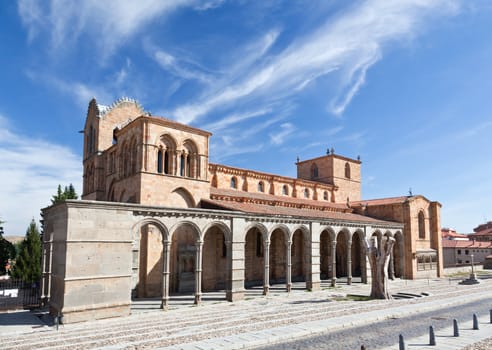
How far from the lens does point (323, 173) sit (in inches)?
Answer: 1820

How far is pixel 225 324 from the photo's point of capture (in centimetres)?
1620

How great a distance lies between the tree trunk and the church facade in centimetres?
112

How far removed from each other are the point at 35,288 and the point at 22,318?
868 cm

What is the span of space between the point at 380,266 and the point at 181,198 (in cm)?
1492

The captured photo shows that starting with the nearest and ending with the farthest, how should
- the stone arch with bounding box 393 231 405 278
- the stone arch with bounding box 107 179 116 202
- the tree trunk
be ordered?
the tree trunk < the stone arch with bounding box 107 179 116 202 < the stone arch with bounding box 393 231 405 278

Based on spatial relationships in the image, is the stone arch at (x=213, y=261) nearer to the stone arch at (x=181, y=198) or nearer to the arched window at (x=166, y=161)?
the stone arch at (x=181, y=198)

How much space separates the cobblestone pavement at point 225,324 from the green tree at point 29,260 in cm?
2832

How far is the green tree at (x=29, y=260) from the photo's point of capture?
4103cm

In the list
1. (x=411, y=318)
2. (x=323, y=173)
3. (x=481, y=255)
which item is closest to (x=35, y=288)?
(x=411, y=318)

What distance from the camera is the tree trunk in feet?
78.9

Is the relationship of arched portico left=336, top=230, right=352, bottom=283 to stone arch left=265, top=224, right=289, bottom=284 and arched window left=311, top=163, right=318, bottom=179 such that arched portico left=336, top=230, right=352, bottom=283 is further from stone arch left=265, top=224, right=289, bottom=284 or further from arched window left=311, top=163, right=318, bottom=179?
arched window left=311, top=163, right=318, bottom=179

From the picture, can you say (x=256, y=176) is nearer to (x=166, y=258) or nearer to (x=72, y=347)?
(x=166, y=258)

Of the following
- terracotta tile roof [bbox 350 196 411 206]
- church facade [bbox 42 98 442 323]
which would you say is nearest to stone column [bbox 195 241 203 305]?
church facade [bbox 42 98 442 323]

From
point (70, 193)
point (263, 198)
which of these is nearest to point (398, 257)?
point (263, 198)
